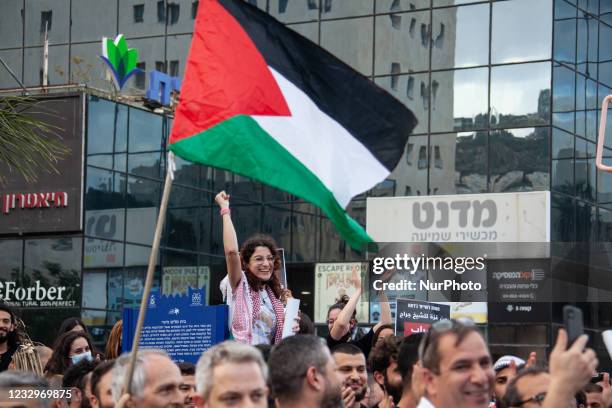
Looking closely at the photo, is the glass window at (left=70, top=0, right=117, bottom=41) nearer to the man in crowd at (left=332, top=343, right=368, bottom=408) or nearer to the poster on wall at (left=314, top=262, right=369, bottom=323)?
the poster on wall at (left=314, top=262, right=369, bottom=323)

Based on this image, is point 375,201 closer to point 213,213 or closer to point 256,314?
point 213,213

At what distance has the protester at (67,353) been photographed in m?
10.7

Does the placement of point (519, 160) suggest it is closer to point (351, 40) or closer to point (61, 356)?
point (351, 40)

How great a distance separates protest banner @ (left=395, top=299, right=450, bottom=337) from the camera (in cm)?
1498

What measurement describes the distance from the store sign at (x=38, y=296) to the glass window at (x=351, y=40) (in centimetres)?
891

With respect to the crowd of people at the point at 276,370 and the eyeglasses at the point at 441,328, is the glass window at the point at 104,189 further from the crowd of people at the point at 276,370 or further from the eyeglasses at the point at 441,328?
the eyeglasses at the point at 441,328

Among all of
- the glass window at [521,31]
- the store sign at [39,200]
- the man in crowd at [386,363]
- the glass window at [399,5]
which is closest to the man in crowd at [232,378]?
the man in crowd at [386,363]

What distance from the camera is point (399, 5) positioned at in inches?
1411

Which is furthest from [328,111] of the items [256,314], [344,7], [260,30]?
[344,7]

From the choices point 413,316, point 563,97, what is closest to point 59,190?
point 563,97

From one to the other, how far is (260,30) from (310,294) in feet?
90.3

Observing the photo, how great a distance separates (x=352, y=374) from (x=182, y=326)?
1627 millimetres

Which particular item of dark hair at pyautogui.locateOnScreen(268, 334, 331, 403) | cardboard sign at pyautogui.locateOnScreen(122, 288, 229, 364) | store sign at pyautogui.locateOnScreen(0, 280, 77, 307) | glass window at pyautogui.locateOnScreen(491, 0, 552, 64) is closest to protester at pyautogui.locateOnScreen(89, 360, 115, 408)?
dark hair at pyautogui.locateOnScreen(268, 334, 331, 403)

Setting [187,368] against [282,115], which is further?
[187,368]
